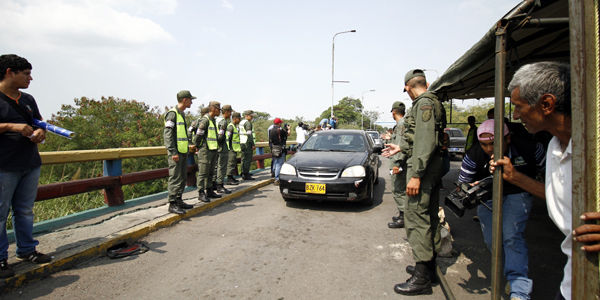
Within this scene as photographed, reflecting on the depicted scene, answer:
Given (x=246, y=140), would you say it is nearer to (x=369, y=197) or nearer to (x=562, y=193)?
(x=369, y=197)

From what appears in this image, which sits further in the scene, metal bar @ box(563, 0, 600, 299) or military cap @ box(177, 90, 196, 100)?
military cap @ box(177, 90, 196, 100)

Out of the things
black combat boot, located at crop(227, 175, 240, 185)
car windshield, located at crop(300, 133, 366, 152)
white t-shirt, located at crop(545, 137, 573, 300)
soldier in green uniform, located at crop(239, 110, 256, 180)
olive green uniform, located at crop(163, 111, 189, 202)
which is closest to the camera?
white t-shirt, located at crop(545, 137, 573, 300)

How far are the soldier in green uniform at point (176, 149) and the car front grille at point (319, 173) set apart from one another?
210 cm

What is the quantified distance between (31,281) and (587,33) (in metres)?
4.43

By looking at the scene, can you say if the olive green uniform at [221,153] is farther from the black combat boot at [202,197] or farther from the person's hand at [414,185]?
the person's hand at [414,185]

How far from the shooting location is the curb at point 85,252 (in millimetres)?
2796

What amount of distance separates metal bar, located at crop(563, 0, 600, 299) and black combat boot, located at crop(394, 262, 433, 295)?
167 centimetres

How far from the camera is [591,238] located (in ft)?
3.43

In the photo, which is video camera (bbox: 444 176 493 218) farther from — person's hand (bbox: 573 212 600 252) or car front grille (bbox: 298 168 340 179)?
car front grille (bbox: 298 168 340 179)

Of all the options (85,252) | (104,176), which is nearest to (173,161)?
(104,176)

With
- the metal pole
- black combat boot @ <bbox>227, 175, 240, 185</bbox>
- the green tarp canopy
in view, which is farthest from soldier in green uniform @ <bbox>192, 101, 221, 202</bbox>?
the metal pole

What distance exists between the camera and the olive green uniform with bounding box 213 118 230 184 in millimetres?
6809

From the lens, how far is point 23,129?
2.81 metres

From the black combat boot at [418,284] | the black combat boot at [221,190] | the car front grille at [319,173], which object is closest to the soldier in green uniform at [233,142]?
the black combat boot at [221,190]
